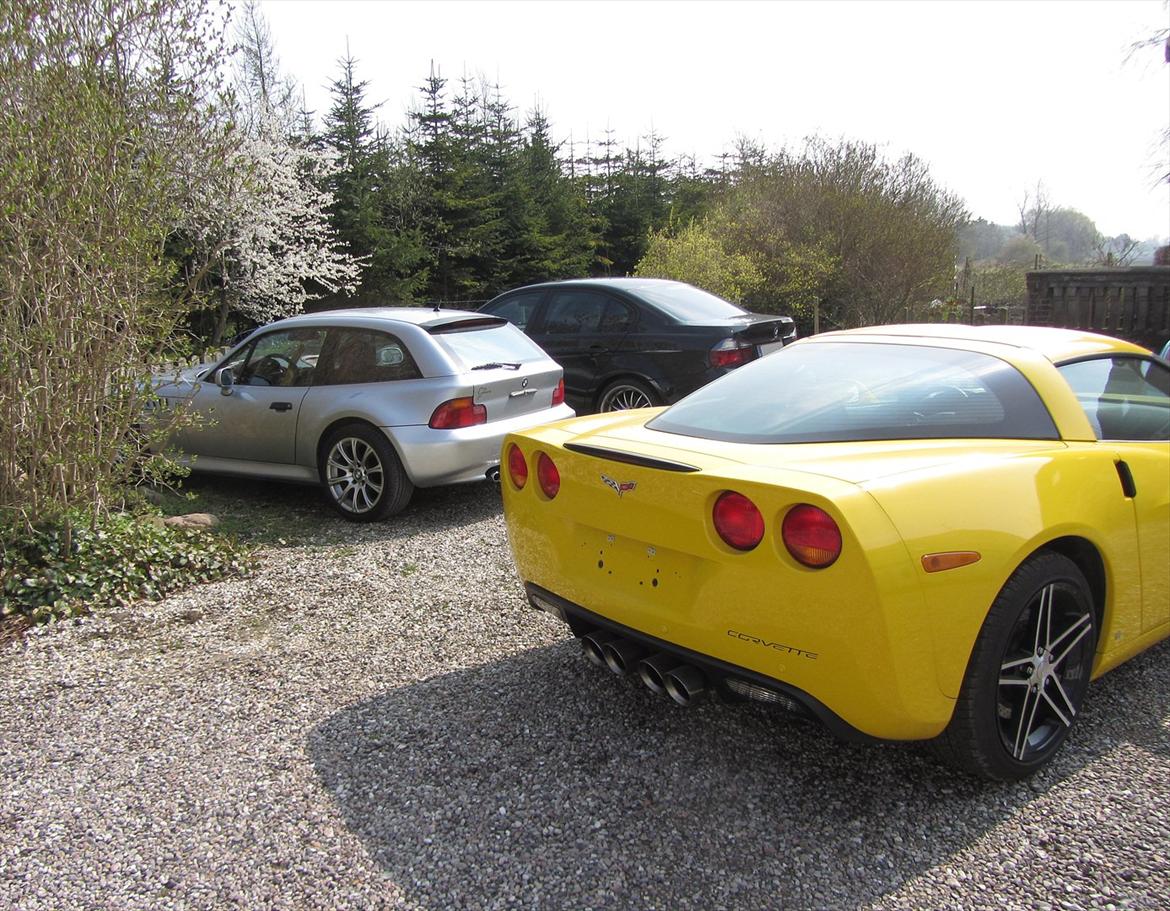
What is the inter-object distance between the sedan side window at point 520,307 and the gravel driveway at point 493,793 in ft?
18.1

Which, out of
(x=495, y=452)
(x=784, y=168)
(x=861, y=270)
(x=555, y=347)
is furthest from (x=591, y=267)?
(x=495, y=452)

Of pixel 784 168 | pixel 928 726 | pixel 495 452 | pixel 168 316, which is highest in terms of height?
pixel 784 168

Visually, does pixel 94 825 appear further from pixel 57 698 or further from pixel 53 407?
pixel 53 407

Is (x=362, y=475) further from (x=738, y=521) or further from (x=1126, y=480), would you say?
(x=1126, y=480)

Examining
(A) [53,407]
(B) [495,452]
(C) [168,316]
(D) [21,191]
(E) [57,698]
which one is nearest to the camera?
(E) [57,698]

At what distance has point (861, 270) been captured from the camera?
781 inches

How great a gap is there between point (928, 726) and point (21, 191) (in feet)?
15.3

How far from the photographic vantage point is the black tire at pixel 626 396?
27.8 ft

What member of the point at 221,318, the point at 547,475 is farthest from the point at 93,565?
the point at 221,318

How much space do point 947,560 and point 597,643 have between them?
1198 mm

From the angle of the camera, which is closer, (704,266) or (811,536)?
(811,536)

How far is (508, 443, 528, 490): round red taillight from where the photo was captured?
11.4 feet

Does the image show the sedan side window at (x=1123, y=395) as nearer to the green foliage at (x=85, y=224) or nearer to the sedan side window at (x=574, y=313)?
the green foliage at (x=85, y=224)

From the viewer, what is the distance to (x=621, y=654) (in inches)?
119
